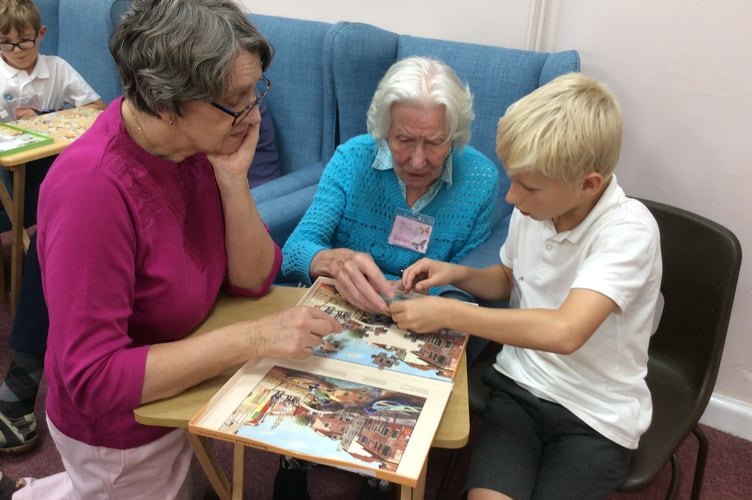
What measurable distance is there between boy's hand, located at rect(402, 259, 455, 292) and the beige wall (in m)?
0.96

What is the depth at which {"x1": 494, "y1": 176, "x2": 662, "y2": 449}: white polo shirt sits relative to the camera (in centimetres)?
119

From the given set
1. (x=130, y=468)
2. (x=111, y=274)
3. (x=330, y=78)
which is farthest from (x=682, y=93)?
(x=130, y=468)

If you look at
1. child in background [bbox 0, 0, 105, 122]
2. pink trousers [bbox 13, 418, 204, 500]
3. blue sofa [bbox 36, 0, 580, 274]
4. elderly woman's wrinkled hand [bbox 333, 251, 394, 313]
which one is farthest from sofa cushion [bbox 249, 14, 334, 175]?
pink trousers [bbox 13, 418, 204, 500]

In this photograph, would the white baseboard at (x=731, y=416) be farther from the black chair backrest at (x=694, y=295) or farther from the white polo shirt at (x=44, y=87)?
the white polo shirt at (x=44, y=87)

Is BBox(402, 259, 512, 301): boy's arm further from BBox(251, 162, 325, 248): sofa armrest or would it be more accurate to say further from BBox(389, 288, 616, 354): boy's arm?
BBox(251, 162, 325, 248): sofa armrest

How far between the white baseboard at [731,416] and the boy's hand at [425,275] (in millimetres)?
1323

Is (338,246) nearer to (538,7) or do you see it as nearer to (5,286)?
(538,7)

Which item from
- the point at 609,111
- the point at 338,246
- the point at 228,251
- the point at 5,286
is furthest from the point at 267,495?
the point at 5,286

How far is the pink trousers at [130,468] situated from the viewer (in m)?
1.21

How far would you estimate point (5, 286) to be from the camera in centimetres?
285

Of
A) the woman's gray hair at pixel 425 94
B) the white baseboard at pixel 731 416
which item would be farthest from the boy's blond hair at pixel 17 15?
the white baseboard at pixel 731 416

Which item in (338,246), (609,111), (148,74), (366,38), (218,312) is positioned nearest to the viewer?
(148,74)

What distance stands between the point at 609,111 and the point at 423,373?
616 millimetres

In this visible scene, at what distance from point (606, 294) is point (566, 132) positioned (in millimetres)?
312
